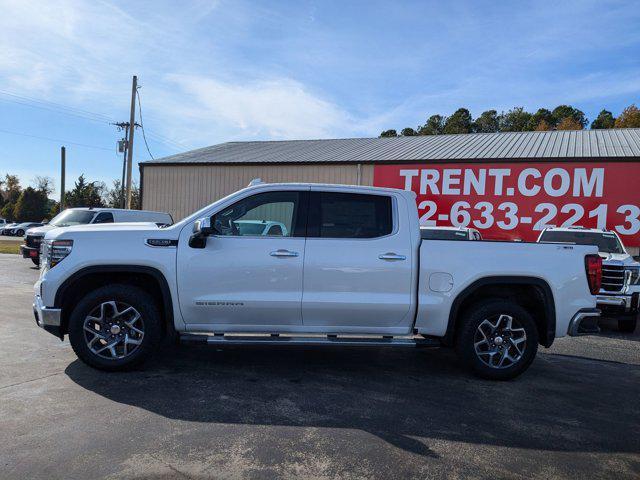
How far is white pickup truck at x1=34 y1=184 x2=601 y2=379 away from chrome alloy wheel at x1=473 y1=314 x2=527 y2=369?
11 mm

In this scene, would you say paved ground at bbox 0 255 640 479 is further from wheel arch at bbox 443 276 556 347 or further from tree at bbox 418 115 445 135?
tree at bbox 418 115 445 135

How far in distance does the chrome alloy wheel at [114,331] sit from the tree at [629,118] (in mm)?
49831

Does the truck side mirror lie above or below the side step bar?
above

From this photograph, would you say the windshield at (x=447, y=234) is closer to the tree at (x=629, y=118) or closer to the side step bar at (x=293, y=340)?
the side step bar at (x=293, y=340)

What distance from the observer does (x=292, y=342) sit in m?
5.01

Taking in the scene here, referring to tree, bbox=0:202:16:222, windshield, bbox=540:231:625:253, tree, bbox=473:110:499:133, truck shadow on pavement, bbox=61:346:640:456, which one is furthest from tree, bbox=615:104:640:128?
tree, bbox=0:202:16:222

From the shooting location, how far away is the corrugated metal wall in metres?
20.3

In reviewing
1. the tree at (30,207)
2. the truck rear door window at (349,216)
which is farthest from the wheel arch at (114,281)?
the tree at (30,207)

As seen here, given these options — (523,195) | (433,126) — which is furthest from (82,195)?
(523,195)

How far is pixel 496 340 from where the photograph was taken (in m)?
5.38

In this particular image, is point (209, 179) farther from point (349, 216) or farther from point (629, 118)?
point (629, 118)

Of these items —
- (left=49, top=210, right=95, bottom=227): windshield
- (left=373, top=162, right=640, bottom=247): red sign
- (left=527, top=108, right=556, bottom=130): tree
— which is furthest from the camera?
(left=527, top=108, right=556, bottom=130): tree

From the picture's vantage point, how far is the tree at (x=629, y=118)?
44.6 metres

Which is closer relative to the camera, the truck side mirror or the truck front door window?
the truck side mirror
